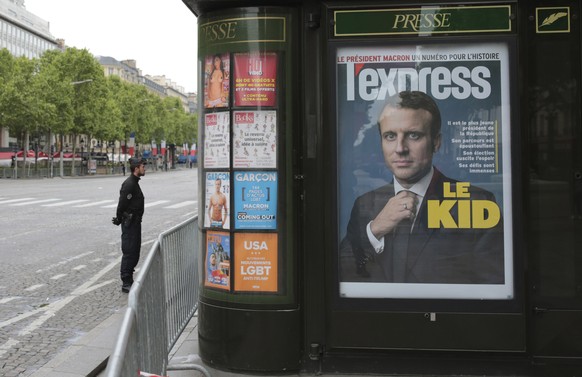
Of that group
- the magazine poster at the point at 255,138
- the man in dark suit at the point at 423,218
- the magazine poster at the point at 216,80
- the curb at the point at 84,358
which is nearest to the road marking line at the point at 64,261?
the curb at the point at 84,358

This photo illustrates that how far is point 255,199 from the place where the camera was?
14.5 feet

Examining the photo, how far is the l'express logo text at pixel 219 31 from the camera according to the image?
4.40 m

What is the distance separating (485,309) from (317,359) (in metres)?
1.33

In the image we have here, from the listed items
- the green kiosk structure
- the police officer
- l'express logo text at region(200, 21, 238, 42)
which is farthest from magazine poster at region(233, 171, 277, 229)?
the police officer

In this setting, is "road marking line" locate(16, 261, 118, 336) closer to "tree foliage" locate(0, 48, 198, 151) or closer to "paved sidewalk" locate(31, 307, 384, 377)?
"paved sidewalk" locate(31, 307, 384, 377)

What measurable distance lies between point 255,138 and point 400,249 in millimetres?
1404

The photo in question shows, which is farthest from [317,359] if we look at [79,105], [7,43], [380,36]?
[7,43]

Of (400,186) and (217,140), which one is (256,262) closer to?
(217,140)

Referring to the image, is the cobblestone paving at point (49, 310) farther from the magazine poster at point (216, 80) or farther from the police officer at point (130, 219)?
the magazine poster at point (216, 80)

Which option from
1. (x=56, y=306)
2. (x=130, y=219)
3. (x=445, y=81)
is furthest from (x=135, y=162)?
(x=445, y=81)

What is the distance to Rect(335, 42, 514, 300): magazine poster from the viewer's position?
14.0ft

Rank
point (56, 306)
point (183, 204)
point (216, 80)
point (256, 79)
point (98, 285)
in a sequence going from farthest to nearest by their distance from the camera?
point (183, 204)
point (98, 285)
point (56, 306)
point (216, 80)
point (256, 79)

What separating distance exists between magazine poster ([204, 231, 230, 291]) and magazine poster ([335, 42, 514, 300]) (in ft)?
2.97

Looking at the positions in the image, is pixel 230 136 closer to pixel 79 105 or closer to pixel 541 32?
pixel 541 32
